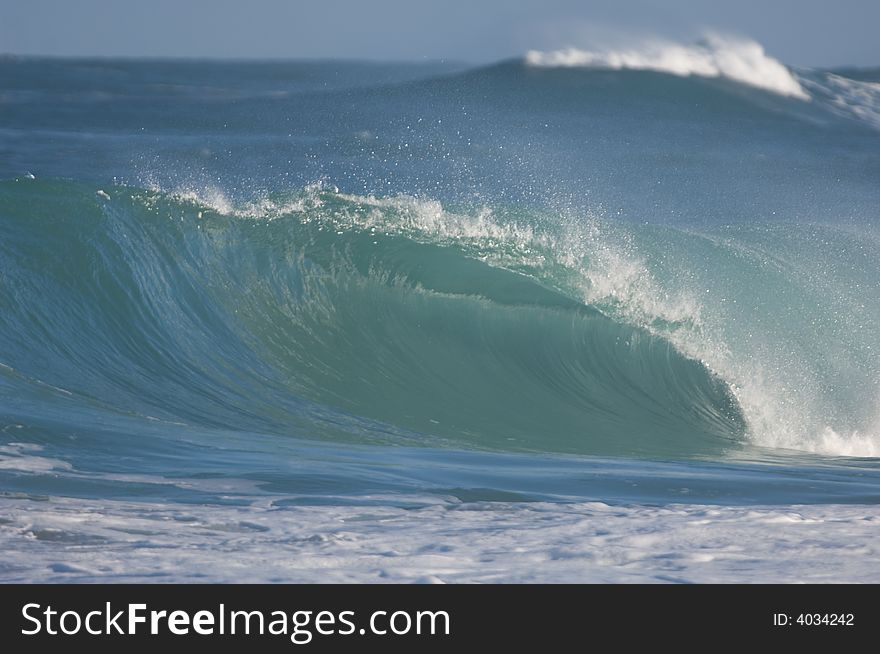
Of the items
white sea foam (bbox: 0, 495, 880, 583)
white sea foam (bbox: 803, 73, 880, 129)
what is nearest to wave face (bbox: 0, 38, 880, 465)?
white sea foam (bbox: 0, 495, 880, 583)

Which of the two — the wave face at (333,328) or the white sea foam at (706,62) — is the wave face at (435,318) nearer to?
the wave face at (333,328)

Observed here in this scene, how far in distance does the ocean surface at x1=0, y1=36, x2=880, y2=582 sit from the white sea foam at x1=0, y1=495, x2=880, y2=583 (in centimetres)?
2

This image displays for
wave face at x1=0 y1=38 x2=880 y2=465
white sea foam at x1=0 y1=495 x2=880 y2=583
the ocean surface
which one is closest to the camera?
white sea foam at x1=0 y1=495 x2=880 y2=583

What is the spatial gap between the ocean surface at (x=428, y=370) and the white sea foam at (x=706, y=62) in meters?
9.15

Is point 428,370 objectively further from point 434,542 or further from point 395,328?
point 434,542

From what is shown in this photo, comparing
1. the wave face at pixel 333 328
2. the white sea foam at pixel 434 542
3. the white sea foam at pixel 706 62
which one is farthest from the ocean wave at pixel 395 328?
the white sea foam at pixel 706 62

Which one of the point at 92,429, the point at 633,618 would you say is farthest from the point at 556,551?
the point at 92,429

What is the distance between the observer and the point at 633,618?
313 cm

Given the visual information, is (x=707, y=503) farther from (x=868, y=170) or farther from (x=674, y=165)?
(x=868, y=170)

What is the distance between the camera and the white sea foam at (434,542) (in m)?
3.48

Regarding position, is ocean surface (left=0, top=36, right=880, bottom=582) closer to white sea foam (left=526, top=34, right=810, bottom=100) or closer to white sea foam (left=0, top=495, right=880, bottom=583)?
white sea foam (left=0, top=495, right=880, bottom=583)

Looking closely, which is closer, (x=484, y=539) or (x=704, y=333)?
(x=484, y=539)

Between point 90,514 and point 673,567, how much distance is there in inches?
85.2

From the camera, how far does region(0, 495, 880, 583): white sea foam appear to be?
11.4ft
